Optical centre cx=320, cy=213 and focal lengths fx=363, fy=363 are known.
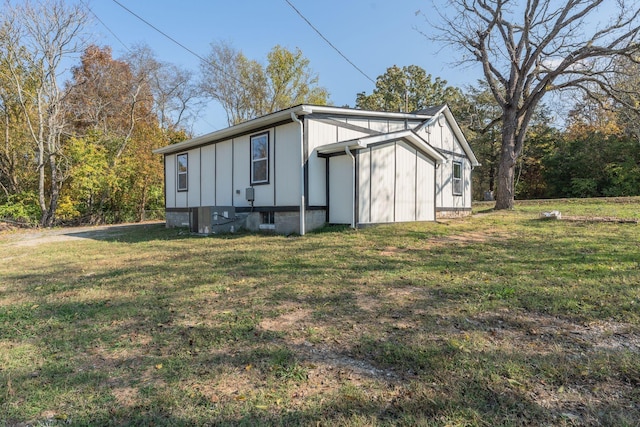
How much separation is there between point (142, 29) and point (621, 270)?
12254mm

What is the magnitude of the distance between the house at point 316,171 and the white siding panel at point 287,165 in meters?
0.03

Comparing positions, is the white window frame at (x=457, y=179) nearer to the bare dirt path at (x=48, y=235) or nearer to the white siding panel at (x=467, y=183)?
the white siding panel at (x=467, y=183)

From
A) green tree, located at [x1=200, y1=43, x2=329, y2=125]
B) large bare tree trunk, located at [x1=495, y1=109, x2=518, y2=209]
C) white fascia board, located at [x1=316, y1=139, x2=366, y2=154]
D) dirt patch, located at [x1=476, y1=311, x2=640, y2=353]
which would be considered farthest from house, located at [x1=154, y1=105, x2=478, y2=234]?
green tree, located at [x1=200, y1=43, x2=329, y2=125]

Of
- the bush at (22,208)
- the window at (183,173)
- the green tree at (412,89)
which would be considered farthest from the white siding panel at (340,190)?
the green tree at (412,89)

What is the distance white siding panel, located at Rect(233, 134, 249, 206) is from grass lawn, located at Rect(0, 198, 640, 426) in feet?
16.5

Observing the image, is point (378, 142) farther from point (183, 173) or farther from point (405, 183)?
point (183, 173)

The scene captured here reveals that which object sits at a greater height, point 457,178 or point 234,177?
point 457,178

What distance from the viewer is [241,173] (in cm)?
1103

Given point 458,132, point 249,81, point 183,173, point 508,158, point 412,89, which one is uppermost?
point 412,89

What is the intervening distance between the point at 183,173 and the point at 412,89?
91.1 feet

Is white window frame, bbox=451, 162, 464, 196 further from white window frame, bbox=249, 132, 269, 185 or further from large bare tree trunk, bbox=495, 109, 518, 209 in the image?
white window frame, bbox=249, 132, 269, 185

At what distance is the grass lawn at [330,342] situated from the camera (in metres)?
2.00

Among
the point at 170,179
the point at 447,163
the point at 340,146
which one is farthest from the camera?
the point at 170,179

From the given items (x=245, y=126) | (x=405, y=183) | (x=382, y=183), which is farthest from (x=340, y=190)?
(x=245, y=126)
